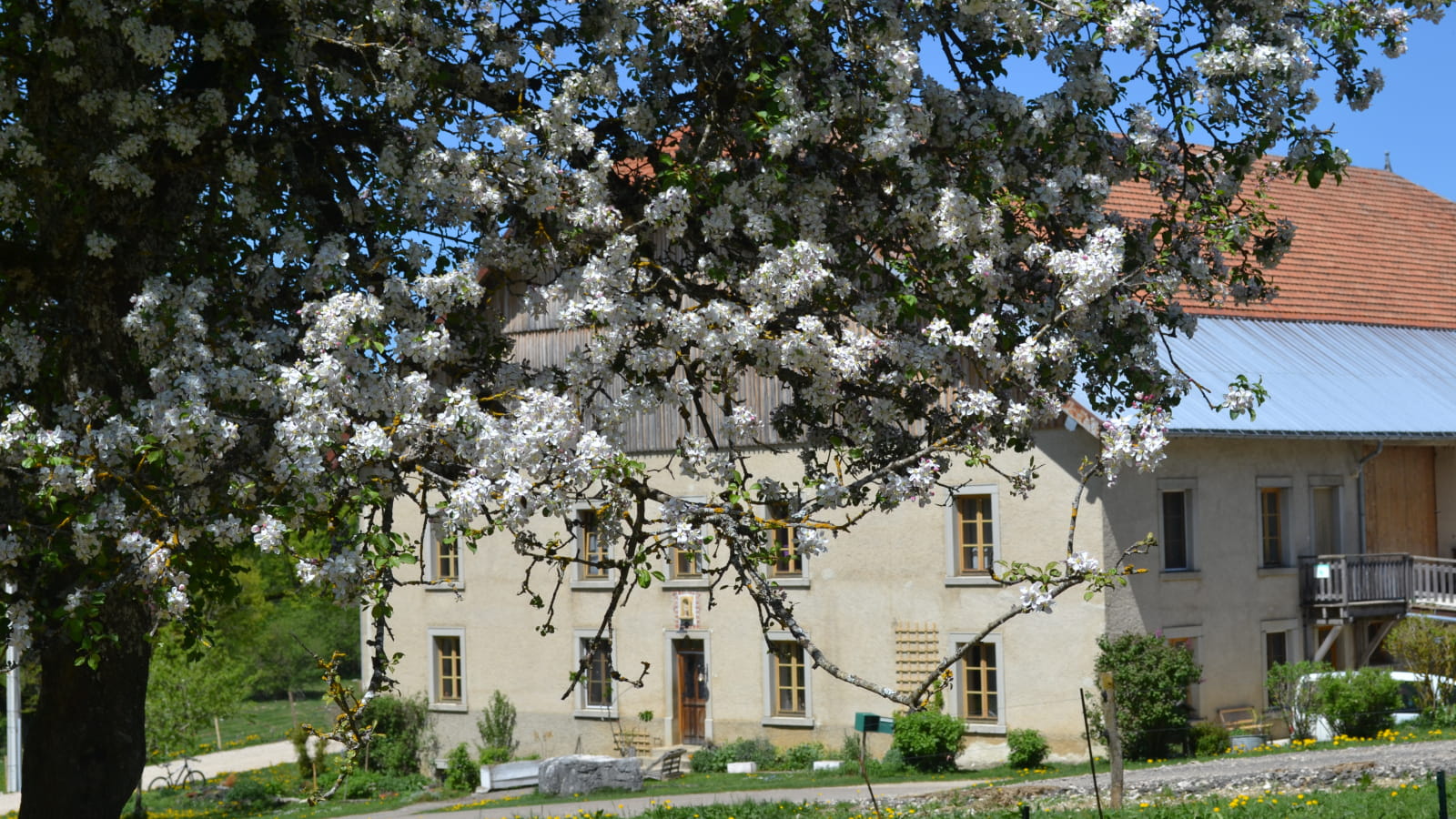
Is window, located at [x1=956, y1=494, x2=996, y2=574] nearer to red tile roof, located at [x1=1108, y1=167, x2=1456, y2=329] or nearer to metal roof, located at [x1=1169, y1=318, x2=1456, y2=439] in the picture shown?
metal roof, located at [x1=1169, y1=318, x2=1456, y2=439]

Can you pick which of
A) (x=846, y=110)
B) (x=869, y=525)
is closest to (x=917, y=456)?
(x=846, y=110)

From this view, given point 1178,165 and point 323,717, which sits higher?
point 1178,165

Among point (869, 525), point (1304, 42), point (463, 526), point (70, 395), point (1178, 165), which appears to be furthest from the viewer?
point (869, 525)

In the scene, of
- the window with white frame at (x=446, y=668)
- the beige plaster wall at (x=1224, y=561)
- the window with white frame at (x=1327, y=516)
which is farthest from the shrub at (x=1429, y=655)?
the window with white frame at (x=446, y=668)

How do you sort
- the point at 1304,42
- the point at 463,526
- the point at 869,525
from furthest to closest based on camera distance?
the point at 869,525, the point at 1304,42, the point at 463,526

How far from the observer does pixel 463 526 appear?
7621 millimetres

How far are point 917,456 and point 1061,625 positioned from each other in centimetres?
1912

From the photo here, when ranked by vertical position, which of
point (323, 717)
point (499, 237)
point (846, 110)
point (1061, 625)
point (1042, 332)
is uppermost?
point (846, 110)

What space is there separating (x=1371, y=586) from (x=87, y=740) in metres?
24.7

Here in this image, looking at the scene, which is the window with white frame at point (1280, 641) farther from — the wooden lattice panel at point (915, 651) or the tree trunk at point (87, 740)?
the tree trunk at point (87, 740)

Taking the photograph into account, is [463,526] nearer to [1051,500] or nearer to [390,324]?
[390,324]

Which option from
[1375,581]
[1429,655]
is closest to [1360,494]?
[1375,581]

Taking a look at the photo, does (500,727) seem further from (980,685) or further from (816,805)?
(816,805)

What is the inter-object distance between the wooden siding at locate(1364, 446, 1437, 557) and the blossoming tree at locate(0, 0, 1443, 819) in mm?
23218
